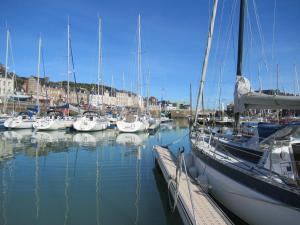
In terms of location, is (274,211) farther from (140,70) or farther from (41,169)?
(140,70)

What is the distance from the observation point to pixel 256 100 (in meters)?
10.5

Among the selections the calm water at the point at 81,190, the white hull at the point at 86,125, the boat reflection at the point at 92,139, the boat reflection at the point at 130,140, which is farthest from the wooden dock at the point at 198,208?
the white hull at the point at 86,125

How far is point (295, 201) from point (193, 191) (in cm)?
442

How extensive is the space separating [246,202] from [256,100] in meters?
3.89

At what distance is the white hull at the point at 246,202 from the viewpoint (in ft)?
21.8

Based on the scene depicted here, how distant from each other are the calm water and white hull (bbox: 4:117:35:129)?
2345 cm

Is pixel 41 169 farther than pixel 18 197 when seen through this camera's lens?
Yes

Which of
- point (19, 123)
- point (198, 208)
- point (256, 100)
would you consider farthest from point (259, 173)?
point (19, 123)

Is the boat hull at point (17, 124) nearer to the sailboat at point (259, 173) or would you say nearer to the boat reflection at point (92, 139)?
the boat reflection at point (92, 139)

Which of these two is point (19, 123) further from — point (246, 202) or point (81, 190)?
point (246, 202)

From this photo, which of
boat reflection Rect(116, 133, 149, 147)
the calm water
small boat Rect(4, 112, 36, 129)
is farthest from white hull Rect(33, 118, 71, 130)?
the calm water

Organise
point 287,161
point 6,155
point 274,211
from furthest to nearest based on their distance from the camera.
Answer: point 6,155, point 287,161, point 274,211

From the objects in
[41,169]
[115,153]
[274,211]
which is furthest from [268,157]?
[115,153]

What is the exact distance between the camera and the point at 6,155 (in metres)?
20.3
